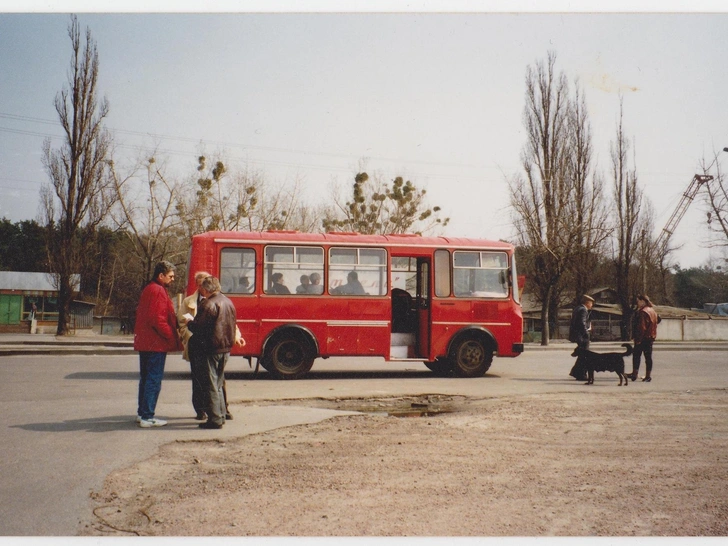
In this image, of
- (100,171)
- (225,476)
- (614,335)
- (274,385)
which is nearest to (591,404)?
(274,385)

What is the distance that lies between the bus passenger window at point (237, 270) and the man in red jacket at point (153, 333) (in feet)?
19.1

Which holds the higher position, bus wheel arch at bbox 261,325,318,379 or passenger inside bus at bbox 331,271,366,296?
passenger inside bus at bbox 331,271,366,296

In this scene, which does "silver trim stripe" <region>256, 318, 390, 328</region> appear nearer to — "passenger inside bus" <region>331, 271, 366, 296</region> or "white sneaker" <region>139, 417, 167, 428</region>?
"passenger inside bus" <region>331, 271, 366, 296</region>

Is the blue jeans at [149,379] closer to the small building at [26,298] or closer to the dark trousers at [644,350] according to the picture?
the dark trousers at [644,350]

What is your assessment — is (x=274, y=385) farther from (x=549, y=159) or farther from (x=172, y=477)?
(x=549, y=159)

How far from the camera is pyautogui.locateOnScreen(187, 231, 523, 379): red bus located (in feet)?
45.6

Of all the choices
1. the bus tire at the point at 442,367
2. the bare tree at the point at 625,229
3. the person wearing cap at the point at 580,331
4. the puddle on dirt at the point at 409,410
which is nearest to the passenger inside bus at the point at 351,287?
the bus tire at the point at 442,367

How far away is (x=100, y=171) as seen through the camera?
29.1 metres

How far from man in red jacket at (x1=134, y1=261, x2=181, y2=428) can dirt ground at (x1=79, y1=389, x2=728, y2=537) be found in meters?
1.07

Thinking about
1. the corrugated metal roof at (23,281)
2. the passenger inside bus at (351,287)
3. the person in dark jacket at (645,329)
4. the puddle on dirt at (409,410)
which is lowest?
the puddle on dirt at (409,410)

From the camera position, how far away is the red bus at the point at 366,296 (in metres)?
13.9

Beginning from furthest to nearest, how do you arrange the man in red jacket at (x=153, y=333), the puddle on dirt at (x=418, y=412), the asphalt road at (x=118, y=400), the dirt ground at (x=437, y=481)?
the puddle on dirt at (x=418, y=412)
the man in red jacket at (x=153, y=333)
the asphalt road at (x=118, y=400)
the dirt ground at (x=437, y=481)

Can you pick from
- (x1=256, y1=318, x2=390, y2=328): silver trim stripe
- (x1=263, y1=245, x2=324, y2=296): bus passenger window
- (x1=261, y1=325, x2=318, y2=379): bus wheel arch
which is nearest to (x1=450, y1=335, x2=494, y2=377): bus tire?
(x1=256, y1=318, x2=390, y2=328): silver trim stripe

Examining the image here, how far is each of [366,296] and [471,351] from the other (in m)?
2.64
